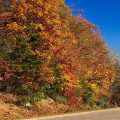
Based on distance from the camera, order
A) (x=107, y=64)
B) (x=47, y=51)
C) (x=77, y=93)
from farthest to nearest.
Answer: (x=107, y=64), (x=77, y=93), (x=47, y=51)

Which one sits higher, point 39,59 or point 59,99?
point 39,59

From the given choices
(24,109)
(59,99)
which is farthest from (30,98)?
(59,99)

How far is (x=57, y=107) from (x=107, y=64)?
1382cm

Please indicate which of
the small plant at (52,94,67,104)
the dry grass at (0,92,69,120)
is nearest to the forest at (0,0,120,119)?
the small plant at (52,94,67,104)

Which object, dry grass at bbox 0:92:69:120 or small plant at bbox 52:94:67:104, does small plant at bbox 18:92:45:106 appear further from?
small plant at bbox 52:94:67:104

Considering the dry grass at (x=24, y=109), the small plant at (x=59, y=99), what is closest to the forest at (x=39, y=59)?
the small plant at (x=59, y=99)

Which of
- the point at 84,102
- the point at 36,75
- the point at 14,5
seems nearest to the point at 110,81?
the point at 84,102

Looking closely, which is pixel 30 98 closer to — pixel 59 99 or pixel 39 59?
pixel 39 59

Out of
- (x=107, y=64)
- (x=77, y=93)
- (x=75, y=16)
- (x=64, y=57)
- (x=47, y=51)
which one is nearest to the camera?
(x=47, y=51)

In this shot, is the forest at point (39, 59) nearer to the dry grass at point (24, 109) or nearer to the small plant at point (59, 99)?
the small plant at point (59, 99)

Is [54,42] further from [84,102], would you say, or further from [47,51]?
[84,102]

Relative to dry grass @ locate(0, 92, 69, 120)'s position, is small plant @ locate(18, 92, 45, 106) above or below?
above

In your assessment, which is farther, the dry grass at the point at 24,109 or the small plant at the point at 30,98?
the small plant at the point at 30,98

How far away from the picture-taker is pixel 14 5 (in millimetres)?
15305
